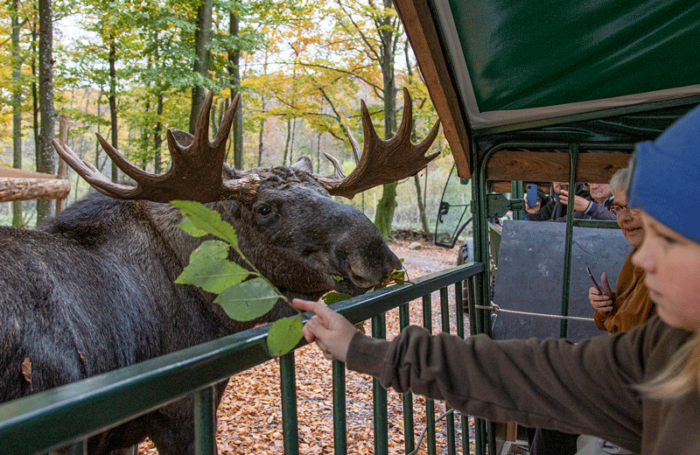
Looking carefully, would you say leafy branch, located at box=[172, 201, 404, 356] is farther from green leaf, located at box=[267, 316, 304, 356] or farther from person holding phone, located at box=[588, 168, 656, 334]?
person holding phone, located at box=[588, 168, 656, 334]

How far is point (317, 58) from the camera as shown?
1697 cm

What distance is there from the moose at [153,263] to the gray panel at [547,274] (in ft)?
4.18

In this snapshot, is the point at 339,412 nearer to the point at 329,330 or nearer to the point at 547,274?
the point at 329,330

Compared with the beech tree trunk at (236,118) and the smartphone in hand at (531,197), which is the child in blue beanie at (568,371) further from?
the beech tree trunk at (236,118)

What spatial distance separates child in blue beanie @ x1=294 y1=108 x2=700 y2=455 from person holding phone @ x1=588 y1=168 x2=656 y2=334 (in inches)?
48.5

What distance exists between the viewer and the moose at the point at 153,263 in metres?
2.13

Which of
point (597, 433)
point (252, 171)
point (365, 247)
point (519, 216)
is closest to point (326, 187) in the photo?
point (252, 171)

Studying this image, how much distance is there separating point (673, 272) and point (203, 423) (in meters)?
1.08

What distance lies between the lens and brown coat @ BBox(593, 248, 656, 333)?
2328 millimetres

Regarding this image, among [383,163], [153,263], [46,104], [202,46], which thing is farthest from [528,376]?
[46,104]

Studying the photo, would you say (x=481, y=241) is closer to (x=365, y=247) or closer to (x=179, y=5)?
(x=365, y=247)

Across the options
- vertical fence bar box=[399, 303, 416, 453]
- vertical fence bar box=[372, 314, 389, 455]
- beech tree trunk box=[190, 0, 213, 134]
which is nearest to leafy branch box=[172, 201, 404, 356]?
vertical fence bar box=[372, 314, 389, 455]

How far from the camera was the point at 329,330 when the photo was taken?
135cm

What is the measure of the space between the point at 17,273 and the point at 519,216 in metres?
6.95
